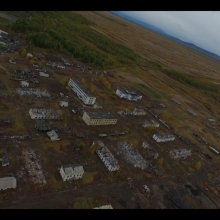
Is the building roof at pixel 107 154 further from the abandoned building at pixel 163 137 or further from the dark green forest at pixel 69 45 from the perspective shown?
the dark green forest at pixel 69 45

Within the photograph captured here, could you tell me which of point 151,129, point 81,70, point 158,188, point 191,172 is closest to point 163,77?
point 81,70

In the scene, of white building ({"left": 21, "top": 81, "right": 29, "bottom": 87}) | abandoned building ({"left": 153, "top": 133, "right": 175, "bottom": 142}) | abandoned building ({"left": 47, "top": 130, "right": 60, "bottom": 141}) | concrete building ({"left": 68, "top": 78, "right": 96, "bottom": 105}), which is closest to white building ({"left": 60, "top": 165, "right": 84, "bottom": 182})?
abandoned building ({"left": 47, "top": 130, "right": 60, "bottom": 141})

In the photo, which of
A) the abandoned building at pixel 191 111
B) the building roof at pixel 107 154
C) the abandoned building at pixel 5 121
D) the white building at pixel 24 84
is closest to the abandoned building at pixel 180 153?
the building roof at pixel 107 154

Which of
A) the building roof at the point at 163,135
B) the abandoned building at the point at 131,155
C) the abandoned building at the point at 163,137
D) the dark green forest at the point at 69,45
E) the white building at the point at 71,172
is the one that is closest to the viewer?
the white building at the point at 71,172

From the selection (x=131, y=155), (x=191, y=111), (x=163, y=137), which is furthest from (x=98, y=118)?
(x=191, y=111)
